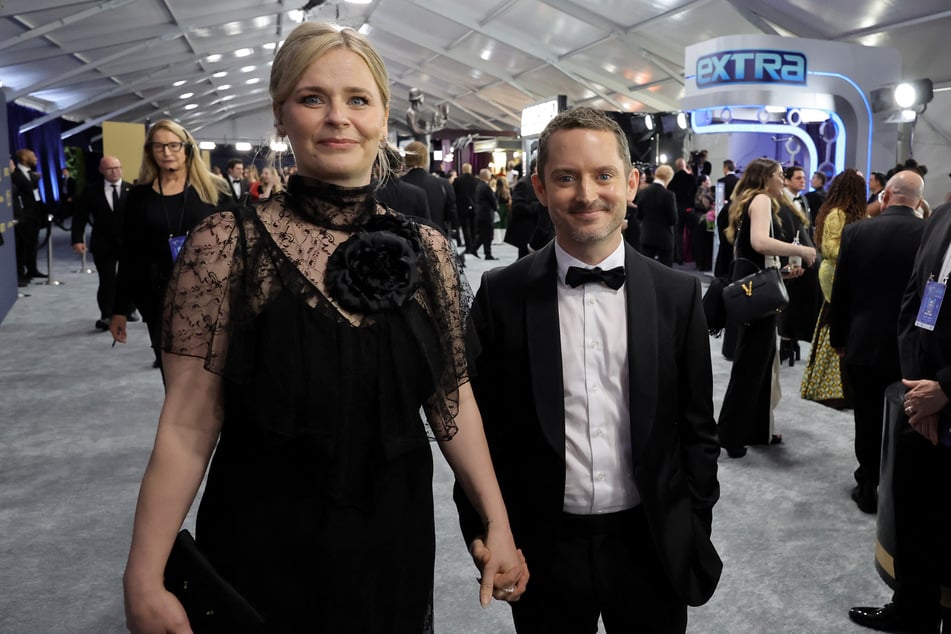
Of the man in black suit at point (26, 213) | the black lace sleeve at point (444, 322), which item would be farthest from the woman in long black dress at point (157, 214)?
the man in black suit at point (26, 213)

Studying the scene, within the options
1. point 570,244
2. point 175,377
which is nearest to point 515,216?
point 570,244

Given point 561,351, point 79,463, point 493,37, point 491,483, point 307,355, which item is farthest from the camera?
point 493,37

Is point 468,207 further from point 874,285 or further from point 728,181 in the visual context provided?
point 874,285

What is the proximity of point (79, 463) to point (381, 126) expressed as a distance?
356cm

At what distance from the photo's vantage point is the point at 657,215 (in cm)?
898

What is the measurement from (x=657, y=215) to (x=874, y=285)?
5.50m

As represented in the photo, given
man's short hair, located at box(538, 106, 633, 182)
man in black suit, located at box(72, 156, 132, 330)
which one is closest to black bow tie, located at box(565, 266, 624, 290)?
man's short hair, located at box(538, 106, 633, 182)

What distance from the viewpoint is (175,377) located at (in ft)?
4.09

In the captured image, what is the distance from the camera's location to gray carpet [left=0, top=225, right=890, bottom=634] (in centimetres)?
274

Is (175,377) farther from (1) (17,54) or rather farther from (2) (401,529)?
(1) (17,54)

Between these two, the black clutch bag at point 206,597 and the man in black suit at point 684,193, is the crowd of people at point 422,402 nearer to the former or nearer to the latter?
the black clutch bag at point 206,597

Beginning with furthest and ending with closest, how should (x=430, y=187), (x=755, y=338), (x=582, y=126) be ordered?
(x=430, y=187) → (x=755, y=338) → (x=582, y=126)

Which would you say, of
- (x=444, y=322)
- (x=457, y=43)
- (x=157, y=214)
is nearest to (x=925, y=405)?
(x=444, y=322)

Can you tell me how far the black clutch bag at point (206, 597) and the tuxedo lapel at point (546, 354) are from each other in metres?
0.63
